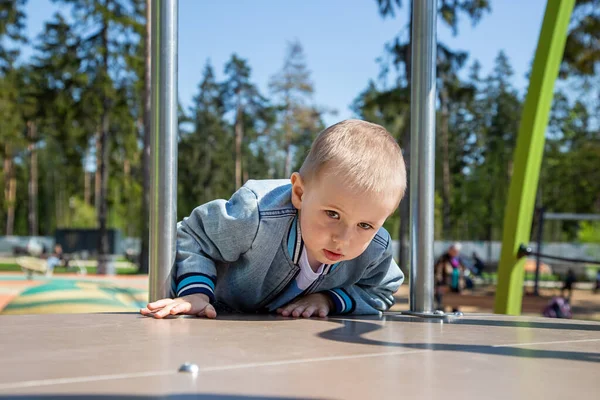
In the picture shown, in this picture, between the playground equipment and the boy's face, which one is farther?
the boy's face

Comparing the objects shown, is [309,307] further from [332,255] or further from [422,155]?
[422,155]

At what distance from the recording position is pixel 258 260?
4.57 feet

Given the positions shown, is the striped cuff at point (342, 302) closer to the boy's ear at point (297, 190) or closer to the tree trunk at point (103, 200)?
the boy's ear at point (297, 190)

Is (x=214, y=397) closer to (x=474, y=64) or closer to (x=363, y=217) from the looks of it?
(x=363, y=217)

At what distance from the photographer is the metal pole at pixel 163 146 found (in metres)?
1.23

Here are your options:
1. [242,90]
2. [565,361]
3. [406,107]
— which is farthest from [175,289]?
[242,90]

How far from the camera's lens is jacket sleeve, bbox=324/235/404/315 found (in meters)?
1.43

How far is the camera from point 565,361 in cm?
74

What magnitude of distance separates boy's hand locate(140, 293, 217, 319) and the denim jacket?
1.7 inches

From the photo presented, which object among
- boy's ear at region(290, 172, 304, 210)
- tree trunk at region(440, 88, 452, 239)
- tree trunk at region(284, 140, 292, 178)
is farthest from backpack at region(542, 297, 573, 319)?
tree trunk at region(440, 88, 452, 239)

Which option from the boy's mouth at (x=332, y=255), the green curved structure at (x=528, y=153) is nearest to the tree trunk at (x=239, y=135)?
the green curved structure at (x=528, y=153)

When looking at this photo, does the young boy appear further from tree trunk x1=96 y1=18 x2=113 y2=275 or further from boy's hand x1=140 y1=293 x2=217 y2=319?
tree trunk x1=96 y1=18 x2=113 y2=275

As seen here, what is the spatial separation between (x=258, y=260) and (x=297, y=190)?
184 mm

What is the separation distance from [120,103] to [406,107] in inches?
286
